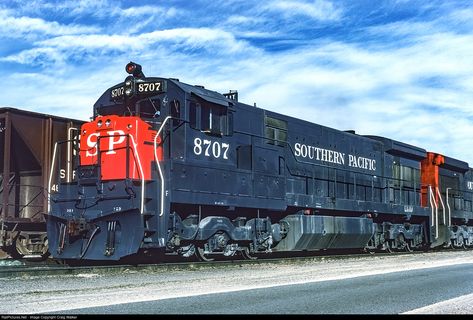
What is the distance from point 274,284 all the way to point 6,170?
7.98 metres

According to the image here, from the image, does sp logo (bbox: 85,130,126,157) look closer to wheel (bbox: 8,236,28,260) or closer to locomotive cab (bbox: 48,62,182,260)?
locomotive cab (bbox: 48,62,182,260)

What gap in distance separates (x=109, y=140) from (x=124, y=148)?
636mm

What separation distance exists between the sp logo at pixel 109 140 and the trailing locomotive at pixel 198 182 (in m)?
0.03

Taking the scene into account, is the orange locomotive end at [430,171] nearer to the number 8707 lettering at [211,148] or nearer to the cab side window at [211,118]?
the cab side window at [211,118]

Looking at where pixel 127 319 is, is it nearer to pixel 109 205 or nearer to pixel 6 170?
pixel 109 205

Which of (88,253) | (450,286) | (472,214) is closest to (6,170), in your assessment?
(88,253)

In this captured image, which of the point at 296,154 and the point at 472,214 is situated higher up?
the point at 296,154

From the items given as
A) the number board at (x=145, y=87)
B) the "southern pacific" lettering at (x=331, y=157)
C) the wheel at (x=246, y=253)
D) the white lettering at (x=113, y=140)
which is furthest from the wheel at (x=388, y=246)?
the white lettering at (x=113, y=140)

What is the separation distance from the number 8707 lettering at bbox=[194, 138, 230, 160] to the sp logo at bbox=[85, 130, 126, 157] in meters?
1.60

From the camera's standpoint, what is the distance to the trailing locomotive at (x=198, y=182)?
11086 millimetres

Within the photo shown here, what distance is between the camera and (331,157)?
17.5 m

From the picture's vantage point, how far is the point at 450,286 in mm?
8953

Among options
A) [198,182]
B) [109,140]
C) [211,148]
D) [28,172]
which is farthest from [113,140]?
[28,172]

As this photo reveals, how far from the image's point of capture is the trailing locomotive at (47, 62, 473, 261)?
436 inches
